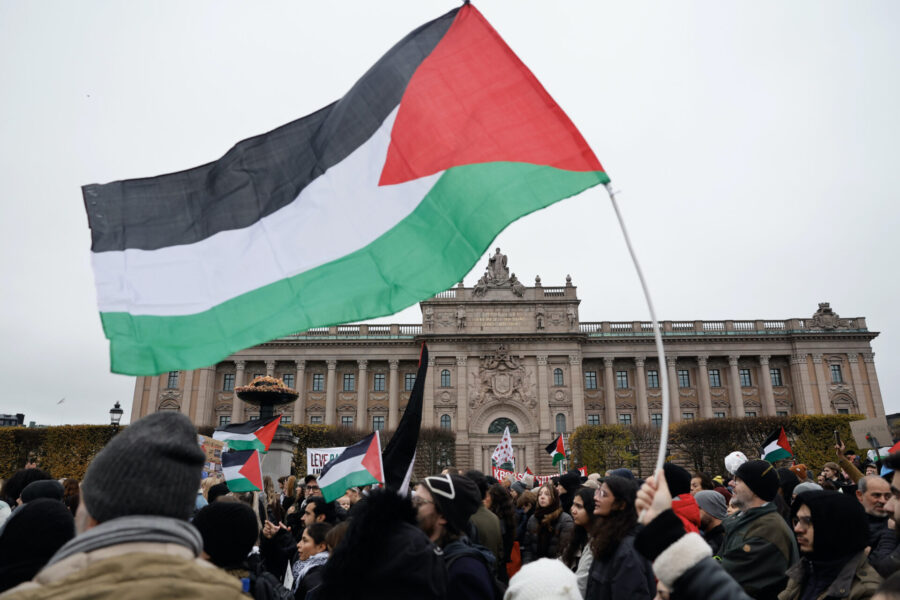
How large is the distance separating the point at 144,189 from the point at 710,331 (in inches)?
2562

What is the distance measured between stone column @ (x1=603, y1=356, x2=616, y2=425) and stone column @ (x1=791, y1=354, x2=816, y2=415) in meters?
18.1

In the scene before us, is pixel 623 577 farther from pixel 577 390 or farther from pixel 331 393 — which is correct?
pixel 331 393

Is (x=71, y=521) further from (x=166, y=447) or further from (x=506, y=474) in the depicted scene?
(x=506, y=474)

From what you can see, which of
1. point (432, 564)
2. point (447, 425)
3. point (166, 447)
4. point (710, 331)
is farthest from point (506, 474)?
point (710, 331)

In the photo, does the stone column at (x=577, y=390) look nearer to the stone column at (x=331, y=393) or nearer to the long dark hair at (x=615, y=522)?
the stone column at (x=331, y=393)

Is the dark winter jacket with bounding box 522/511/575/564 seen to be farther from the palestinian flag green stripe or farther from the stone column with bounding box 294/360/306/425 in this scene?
the stone column with bounding box 294/360/306/425

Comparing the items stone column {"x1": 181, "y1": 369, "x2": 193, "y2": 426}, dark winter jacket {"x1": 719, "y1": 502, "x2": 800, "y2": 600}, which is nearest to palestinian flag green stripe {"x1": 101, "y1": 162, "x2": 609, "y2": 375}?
dark winter jacket {"x1": 719, "y1": 502, "x2": 800, "y2": 600}

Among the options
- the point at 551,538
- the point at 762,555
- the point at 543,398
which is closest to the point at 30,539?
the point at 762,555

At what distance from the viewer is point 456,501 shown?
4.39m

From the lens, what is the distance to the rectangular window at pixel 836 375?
6010 centimetres

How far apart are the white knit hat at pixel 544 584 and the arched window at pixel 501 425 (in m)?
53.8

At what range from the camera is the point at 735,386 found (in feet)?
198

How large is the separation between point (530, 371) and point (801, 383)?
2747 cm

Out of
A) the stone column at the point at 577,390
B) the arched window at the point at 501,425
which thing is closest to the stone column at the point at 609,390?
the stone column at the point at 577,390
